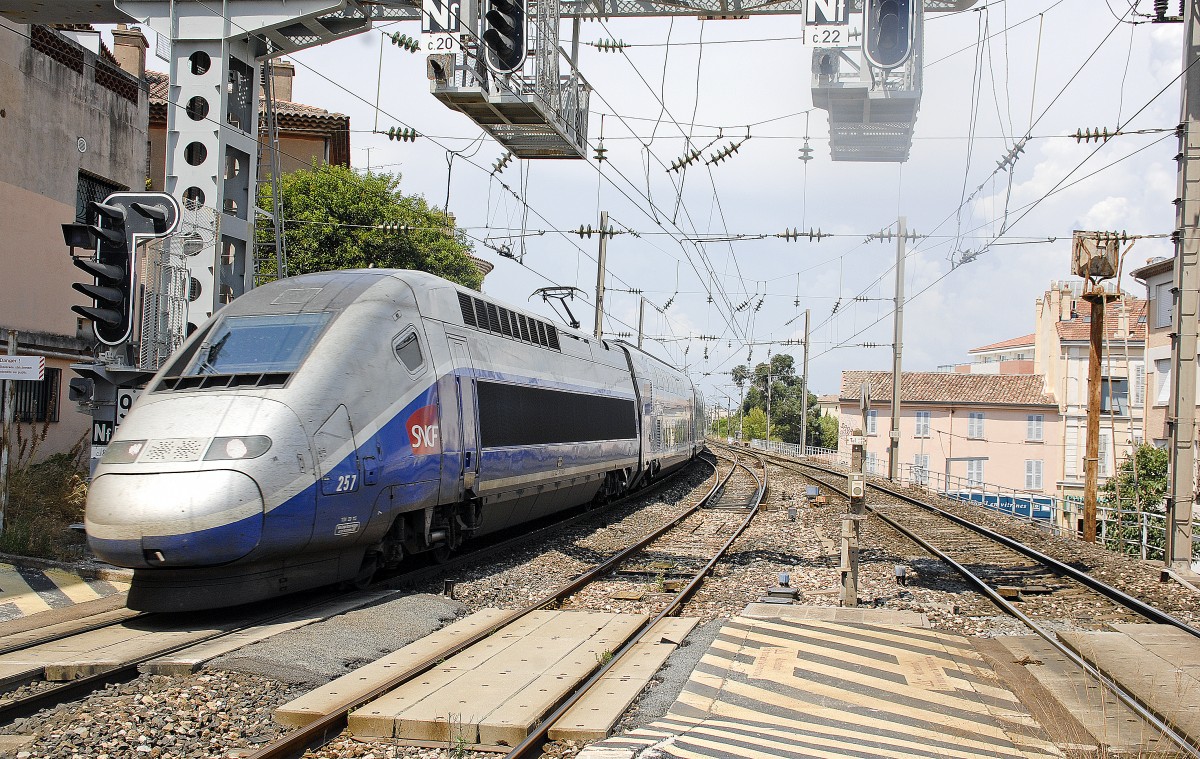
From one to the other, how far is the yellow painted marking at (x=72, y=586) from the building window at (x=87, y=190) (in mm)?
10360

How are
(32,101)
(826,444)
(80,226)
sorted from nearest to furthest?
(80,226) → (32,101) → (826,444)

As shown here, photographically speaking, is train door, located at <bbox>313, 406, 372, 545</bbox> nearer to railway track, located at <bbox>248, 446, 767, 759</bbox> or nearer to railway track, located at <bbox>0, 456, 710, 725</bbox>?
railway track, located at <bbox>0, 456, 710, 725</bbox>

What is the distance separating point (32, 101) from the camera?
1792 centimetres

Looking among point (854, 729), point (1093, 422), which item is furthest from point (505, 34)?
point (1093, 422)

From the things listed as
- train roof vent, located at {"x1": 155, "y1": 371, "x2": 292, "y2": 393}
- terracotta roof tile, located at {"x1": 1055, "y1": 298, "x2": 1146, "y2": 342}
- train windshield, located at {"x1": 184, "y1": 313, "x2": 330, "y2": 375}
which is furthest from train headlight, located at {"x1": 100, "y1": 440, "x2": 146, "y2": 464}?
terracotta roof tile, located at {"x1": 1055, "y1": 298, "x2": 1146, "y2": 342}

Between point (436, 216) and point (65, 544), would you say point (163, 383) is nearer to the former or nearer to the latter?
point (65, 544)

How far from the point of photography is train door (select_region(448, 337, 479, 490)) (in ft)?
39.3

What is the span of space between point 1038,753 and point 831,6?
8680 mm

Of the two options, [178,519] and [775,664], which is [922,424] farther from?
[178,519]

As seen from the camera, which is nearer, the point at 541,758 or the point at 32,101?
the point at 541,758

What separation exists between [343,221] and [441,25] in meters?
22.9

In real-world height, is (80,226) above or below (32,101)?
below

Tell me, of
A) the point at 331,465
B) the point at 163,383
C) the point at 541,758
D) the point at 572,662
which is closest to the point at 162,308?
the point at 163,383

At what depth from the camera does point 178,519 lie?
7.94m
